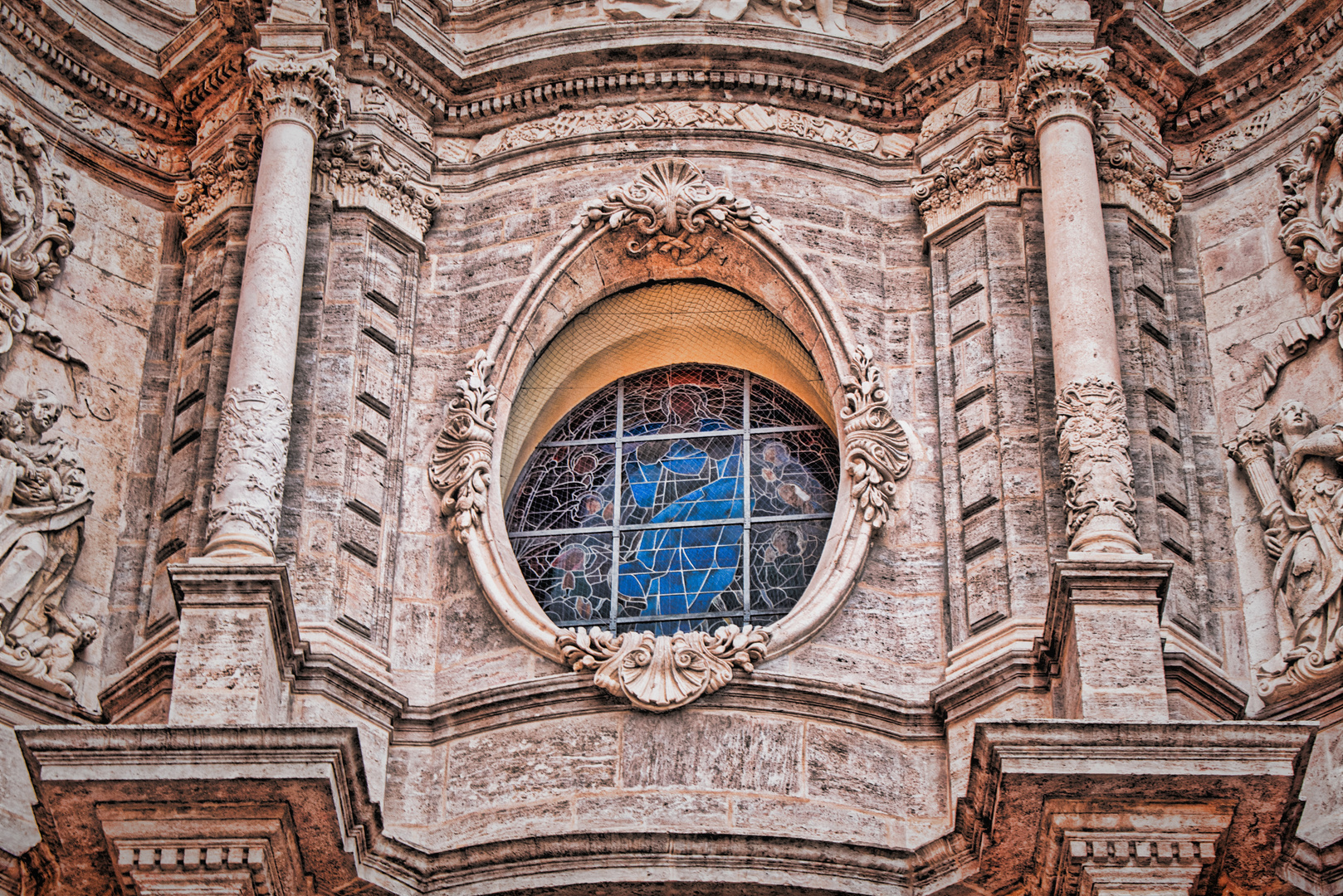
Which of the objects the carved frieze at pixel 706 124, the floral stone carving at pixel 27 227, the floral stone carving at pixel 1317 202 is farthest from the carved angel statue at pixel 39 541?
the floral stone carving at pixel 1317 202

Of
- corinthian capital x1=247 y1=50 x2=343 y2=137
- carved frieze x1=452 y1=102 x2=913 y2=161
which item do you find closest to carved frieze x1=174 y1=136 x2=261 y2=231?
corinthian capital x1=247 y1=50 x2=343 y2=137

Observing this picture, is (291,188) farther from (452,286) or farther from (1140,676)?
(1140,676)

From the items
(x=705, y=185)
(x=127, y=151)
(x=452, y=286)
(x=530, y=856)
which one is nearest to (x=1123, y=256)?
(x=705, y=185)

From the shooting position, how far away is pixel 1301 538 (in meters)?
13.2

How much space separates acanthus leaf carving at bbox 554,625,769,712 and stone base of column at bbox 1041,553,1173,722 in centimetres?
170

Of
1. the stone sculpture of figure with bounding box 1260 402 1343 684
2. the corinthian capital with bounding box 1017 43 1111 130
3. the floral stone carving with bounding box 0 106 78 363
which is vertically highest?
the corinthian capital with bounding box 1017 43 1111 130

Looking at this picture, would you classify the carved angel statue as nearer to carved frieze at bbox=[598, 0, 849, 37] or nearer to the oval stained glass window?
the oval stained glass window

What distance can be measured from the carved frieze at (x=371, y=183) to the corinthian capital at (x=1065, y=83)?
385 centimetres

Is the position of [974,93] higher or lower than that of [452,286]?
higher

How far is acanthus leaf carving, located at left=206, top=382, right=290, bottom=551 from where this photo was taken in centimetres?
1277

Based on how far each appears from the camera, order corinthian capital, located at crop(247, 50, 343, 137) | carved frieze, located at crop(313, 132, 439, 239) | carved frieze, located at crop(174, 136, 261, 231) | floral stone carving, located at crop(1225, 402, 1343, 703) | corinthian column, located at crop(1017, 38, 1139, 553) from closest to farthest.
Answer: corinthian column, located at crop(1017, 38, 1139, 553), floral stone carving, located at crop(1225, 402, 1343, 703), corinthian capital, located at crop(247, 50, 343, 137), carved frieze, located at crop(313, 132, 439, 239), carved frieze, located at crop(174, 136, 261, 231)

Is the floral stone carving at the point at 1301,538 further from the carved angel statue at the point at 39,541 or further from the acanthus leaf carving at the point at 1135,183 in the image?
the carved angel statue at the point at 39,541

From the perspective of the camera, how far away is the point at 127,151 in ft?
50.5

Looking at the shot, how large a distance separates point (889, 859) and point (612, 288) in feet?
14.9
